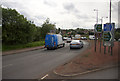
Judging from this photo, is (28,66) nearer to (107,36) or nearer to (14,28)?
(107,36)

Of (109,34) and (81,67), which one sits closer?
(81,67)

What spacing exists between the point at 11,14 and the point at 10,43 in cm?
453

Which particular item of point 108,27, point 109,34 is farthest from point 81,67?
point 108,27

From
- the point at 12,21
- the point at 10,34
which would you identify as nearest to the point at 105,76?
the point at 10,34

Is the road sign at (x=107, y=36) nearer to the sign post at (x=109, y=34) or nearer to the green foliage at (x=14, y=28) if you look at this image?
the sign post at (x=109, y=34)

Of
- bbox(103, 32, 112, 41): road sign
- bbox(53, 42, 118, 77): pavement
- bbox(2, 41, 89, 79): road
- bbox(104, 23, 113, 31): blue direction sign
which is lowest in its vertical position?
bbox(2, 41, 89, 79): road

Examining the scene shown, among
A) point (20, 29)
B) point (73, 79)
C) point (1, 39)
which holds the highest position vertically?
point (20, 29)

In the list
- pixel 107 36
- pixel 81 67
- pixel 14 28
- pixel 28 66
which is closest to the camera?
pixel 81 67

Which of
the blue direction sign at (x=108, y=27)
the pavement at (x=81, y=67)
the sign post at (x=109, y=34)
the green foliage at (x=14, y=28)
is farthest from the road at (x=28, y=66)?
the green foliage at (x=14, y=28)

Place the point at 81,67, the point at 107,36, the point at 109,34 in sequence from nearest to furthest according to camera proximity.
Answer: the point at 81,67
the point at 109,34
the point at 107,36

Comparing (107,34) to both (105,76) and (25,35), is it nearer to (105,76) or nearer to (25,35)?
(105,76)

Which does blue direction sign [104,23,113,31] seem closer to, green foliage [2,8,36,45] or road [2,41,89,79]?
road [2,41,89,79]

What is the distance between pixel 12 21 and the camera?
18641mm

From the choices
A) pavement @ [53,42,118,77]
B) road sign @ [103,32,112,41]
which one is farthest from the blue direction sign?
pavement @ [53,42,118,77]
